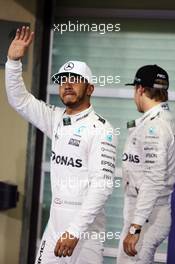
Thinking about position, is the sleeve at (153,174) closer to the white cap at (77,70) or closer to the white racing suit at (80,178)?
the white racing suit at (80,178)

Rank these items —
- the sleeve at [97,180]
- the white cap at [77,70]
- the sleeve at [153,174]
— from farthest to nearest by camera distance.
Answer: the white cap at [77,70]
the sleeve at [153,174]
the sleeve at [97,180]

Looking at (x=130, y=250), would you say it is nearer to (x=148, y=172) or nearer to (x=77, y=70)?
(x=148, y=172)

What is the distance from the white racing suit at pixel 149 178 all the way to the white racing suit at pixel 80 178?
0.16 metres

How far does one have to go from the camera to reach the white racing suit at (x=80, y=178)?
2012 millimetres

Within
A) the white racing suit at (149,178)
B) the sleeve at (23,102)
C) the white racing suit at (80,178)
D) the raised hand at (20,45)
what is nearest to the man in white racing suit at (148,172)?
the white racing suit at (149,178)

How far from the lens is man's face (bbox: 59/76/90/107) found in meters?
2.17

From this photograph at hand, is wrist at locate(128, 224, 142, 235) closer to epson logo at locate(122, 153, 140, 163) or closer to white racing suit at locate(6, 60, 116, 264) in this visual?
white racing suit at locate(6, 60, 116, 264)

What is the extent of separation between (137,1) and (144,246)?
165 cm

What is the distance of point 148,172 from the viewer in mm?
2102

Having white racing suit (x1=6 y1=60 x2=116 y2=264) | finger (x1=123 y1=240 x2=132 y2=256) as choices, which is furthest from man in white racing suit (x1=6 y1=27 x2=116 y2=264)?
finger (x1=123 y1=240 x2=132 y2=256)

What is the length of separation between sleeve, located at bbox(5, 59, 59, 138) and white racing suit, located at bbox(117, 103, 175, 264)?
1.27 ft

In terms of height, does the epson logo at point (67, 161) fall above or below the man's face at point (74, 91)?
below

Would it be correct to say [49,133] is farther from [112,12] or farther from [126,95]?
[112,12]

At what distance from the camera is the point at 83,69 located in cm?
220
